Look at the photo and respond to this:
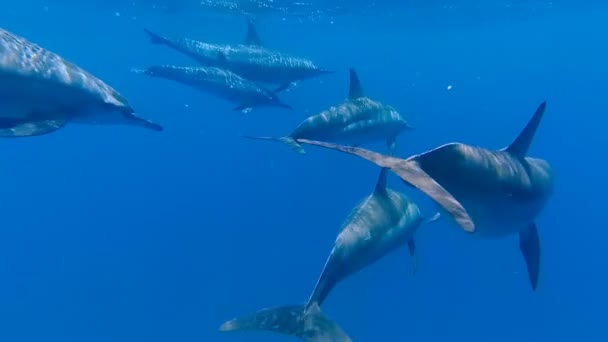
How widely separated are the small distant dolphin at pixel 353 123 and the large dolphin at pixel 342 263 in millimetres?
2263

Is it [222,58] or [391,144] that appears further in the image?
[222,58]

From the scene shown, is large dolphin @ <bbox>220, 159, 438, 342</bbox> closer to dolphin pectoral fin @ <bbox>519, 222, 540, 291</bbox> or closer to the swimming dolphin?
dolphin pectoral fin @ <bbox>519, 222, 540, 291</bbox>

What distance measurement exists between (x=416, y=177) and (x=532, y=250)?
4559 millimetres

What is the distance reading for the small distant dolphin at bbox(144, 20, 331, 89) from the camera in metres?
14.5

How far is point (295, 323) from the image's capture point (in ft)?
19.5

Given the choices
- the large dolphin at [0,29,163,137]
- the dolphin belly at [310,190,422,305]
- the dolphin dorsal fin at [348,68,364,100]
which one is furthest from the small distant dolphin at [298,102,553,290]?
the dolphin dorsal fin at [348,68,364,100]

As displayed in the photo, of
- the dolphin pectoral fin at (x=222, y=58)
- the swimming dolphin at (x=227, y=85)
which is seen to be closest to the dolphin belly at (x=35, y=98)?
the swimming dolphin at (x=227, y=85)

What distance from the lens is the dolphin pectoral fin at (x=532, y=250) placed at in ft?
24.0

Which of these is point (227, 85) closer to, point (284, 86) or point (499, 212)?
point (284, 86)

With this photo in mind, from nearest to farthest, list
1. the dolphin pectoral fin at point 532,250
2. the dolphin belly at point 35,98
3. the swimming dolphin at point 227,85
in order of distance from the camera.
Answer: the dolphin belly at point 35,98
the dolphin pectoral fin at point 532,250
the swimming dolphin at point 227,85

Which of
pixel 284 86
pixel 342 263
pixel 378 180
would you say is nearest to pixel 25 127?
pixel 342 263

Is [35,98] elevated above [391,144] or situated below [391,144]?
above

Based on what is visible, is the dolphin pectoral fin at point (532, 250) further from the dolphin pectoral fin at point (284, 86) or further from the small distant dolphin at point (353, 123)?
the dolphin pectoral fin at point (284, 86)

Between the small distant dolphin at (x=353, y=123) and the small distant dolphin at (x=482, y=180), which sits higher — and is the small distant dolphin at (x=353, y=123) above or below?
below
